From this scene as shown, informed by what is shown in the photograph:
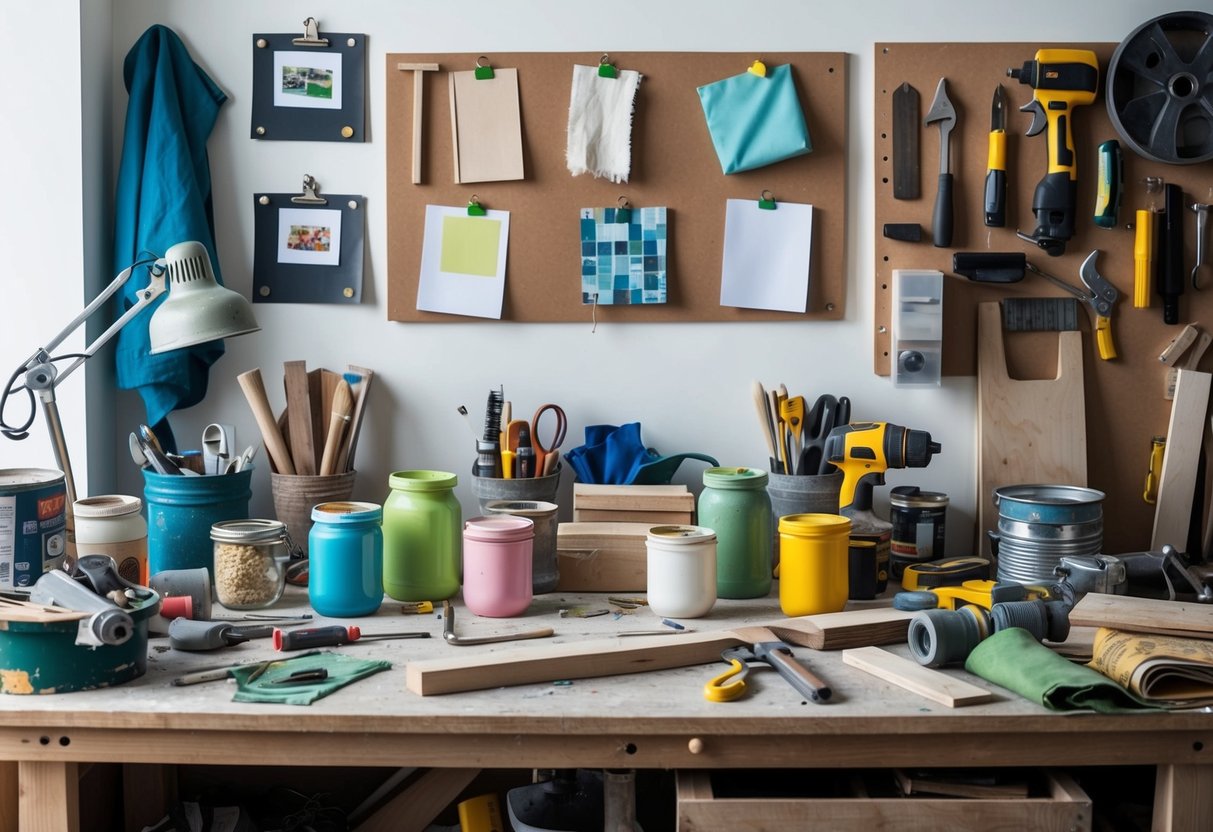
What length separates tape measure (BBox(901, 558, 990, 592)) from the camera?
201cm

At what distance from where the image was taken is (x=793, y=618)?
71.6 inches

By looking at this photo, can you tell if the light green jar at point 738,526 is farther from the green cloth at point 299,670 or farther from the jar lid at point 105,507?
the jar lid at point 105,507

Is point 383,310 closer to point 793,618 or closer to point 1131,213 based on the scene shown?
point 793,618

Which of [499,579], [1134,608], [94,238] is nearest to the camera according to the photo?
[1134,608]

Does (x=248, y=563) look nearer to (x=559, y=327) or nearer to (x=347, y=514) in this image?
(x=347, y=514)

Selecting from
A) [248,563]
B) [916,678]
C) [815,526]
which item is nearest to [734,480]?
[815,526]

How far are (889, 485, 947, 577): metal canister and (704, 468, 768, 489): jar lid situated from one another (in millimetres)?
330

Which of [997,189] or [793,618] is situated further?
[997,189]

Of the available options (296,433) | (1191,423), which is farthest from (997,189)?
(296,433)

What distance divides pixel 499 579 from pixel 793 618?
0.48 metres

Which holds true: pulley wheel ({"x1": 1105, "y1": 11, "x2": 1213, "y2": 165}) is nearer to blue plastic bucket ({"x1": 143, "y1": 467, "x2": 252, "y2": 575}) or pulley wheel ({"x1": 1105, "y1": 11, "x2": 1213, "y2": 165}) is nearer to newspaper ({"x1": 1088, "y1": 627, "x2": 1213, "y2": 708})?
newspaper ({"x1": 1088, "y1": 627, "x2": 1213, "y2": 708})

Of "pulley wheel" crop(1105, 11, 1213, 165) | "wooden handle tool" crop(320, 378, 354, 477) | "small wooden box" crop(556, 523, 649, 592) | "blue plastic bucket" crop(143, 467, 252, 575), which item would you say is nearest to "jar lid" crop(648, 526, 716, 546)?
"small wooden box" crop(556, 523, 649, 592)

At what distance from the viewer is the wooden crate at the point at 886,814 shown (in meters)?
1.47

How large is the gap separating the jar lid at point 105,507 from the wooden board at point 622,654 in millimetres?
628
